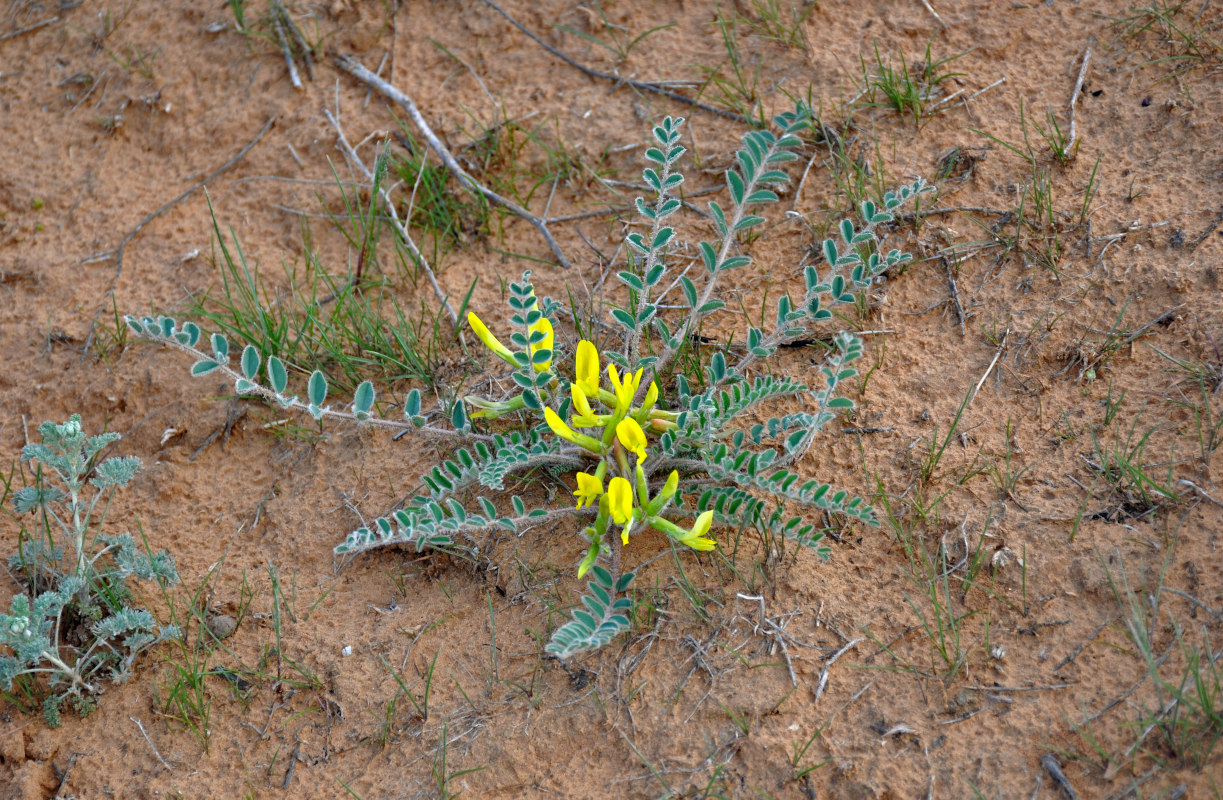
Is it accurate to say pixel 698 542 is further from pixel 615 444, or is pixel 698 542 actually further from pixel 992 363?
pixel 992 363

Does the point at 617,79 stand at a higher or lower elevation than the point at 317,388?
higher

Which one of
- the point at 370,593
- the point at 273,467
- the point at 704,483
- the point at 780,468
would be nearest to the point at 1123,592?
the point at 780,468

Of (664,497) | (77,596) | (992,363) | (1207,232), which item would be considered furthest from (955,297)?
(77,596)

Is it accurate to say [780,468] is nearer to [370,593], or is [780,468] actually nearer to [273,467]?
[370,593]

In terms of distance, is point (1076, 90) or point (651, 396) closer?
point (651, 396)

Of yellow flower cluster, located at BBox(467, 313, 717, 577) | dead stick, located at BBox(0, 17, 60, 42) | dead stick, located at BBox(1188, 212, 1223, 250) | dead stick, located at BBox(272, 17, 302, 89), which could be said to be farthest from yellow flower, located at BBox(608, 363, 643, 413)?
dead stick, located at BBox(0, 17, 60, 42)

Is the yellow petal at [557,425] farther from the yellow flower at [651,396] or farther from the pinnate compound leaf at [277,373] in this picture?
the pinnate compound leaf at [277,373]
